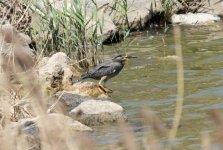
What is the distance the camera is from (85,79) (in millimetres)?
12773

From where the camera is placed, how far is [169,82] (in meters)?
11.7

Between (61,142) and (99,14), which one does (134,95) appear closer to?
(99,14)

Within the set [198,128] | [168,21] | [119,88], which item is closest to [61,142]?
[198,128]

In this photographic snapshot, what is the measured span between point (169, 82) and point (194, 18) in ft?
20.9

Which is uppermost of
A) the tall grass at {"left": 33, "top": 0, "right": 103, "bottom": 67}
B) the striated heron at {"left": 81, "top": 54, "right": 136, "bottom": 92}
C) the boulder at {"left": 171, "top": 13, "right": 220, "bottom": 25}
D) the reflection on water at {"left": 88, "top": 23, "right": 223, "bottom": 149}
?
Answer: the tall grass at {"left": 33, "top": 0, "right": 103, "bottom": 67}

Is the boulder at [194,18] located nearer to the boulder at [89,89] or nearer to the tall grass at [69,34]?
the tall grass at [69,34]

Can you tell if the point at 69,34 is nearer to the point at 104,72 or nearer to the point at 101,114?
the point at 104,72

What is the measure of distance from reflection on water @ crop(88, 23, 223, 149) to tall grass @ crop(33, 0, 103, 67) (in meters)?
0.75

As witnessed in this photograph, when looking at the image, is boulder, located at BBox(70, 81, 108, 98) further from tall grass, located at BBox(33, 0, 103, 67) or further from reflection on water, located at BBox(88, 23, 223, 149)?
tall grass, located at BBox(33, 0, 103, 67)

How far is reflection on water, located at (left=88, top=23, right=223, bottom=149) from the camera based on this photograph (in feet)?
28.3

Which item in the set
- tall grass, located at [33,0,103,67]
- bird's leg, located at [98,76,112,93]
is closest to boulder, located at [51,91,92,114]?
bird's leg, located at [98,76,112,93]

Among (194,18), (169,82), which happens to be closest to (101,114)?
(169,82)

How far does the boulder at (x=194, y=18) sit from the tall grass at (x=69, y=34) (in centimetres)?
463

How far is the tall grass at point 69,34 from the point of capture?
1312cm
